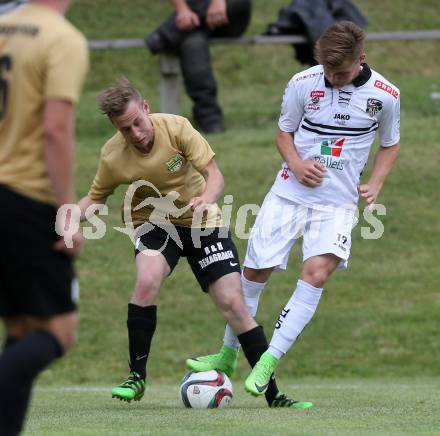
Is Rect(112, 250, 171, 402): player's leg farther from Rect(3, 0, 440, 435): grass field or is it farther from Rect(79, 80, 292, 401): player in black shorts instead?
Rect(3, 0, 440, 435): grass field

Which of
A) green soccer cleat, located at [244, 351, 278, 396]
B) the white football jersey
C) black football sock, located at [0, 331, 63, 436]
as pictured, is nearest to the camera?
black football sock, located at [0, 331, 63, 436]

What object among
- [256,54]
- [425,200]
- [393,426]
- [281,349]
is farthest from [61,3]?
[256,54]

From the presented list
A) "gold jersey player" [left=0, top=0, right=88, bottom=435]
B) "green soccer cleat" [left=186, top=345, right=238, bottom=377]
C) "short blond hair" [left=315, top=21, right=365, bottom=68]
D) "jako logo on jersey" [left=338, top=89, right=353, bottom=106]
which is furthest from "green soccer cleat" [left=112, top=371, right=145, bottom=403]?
"gold jersey player" [left=0, top=0, right=88, bottom=435]

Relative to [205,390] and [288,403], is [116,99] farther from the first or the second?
[288,403]

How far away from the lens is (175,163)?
704 cm

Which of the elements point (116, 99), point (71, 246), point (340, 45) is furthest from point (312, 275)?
point (71, 246)

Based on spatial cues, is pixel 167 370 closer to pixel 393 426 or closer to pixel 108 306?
pixel 108 306

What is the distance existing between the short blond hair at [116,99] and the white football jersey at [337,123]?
1.08 m

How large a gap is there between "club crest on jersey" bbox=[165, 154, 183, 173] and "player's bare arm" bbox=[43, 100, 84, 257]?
2.78 meters

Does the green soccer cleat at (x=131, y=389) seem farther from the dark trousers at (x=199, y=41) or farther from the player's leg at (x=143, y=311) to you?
the dark trousers at (x=199, y=41)

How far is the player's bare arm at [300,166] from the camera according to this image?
714cm

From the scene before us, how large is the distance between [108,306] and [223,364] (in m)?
4.82

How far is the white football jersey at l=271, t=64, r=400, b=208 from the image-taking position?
710 cm

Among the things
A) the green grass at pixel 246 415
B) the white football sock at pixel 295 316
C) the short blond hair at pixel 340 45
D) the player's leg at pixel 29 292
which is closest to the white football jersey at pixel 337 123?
the short blond hair at pixel 340 45
